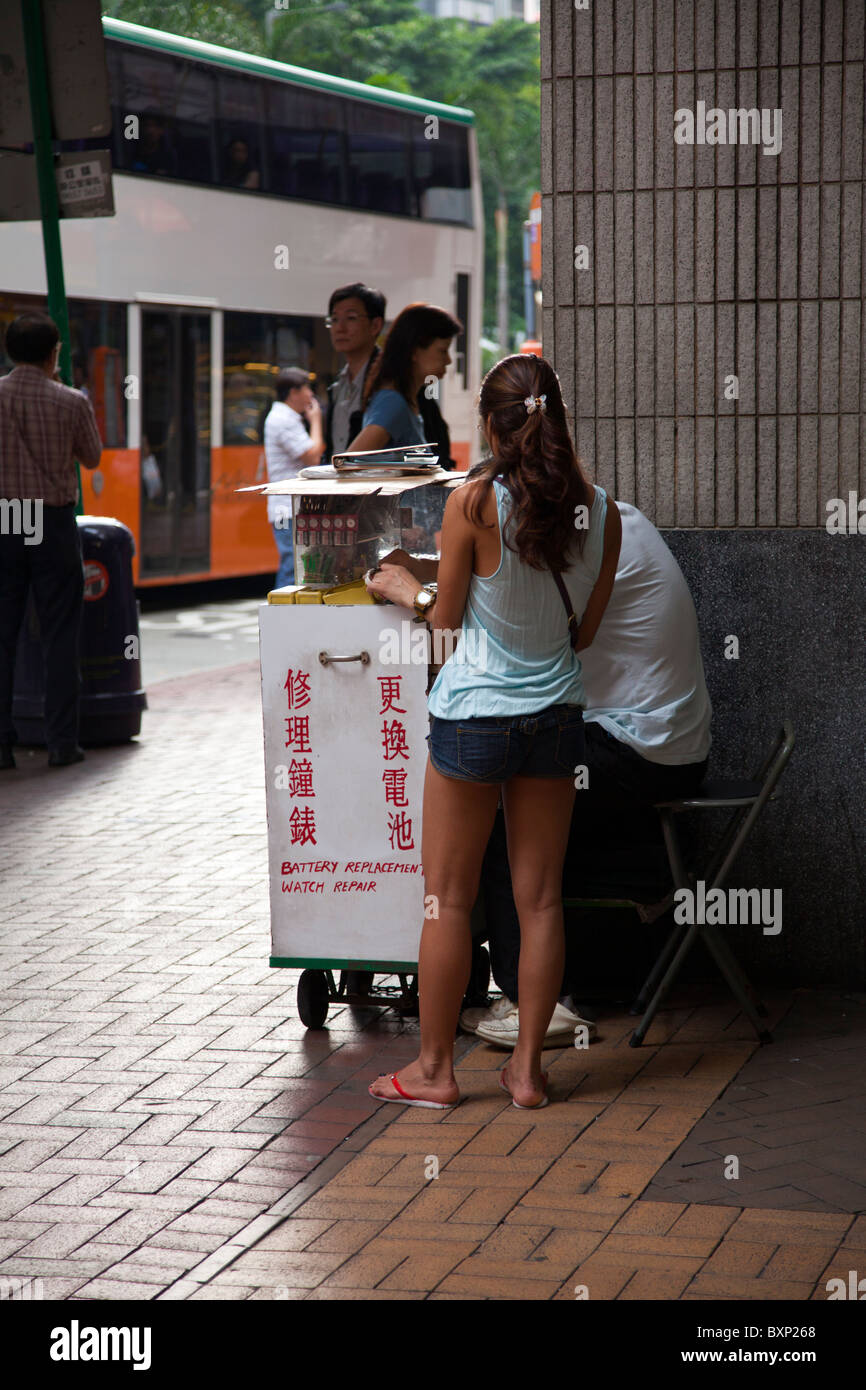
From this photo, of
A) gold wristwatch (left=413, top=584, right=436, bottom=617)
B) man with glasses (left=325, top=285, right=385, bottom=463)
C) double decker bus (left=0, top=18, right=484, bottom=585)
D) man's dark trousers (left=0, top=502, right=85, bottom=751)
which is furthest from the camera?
double decker bus (left=0, top=18, right=484, bottom=585)

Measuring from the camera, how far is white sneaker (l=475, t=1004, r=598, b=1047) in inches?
188

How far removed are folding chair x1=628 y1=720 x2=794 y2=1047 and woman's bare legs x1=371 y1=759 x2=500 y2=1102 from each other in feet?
1.68

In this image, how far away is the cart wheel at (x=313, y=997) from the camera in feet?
16.1

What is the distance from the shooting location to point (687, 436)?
5.21m

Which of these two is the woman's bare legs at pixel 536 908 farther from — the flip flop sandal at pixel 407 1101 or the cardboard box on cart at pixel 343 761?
the cardboard box on cart at pixel 343 761

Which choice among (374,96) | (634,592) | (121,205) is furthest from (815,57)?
(374,96)

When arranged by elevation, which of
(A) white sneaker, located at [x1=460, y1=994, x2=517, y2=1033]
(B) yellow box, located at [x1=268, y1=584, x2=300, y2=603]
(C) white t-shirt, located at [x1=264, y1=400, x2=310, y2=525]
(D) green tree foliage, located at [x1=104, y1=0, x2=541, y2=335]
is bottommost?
(A) white sneaker, located at [x1=460, y1=994, x2=517, y2=1033]

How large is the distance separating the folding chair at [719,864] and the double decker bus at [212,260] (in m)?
10.4

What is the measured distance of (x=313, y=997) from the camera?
4.93 metres

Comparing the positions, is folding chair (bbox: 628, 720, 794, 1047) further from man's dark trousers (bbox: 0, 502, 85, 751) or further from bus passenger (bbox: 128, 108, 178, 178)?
bus passenger (bbox: 128, 108, 178, 178)

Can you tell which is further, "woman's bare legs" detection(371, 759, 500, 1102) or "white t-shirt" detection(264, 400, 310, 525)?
"white t-shirt" detection(264, 400, 310, 525)

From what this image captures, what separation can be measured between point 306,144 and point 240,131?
105 cm

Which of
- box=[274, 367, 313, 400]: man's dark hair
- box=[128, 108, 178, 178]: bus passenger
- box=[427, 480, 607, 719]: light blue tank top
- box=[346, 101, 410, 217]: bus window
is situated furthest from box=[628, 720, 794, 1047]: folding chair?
box=[346, 101, 410, 217]: bus window
